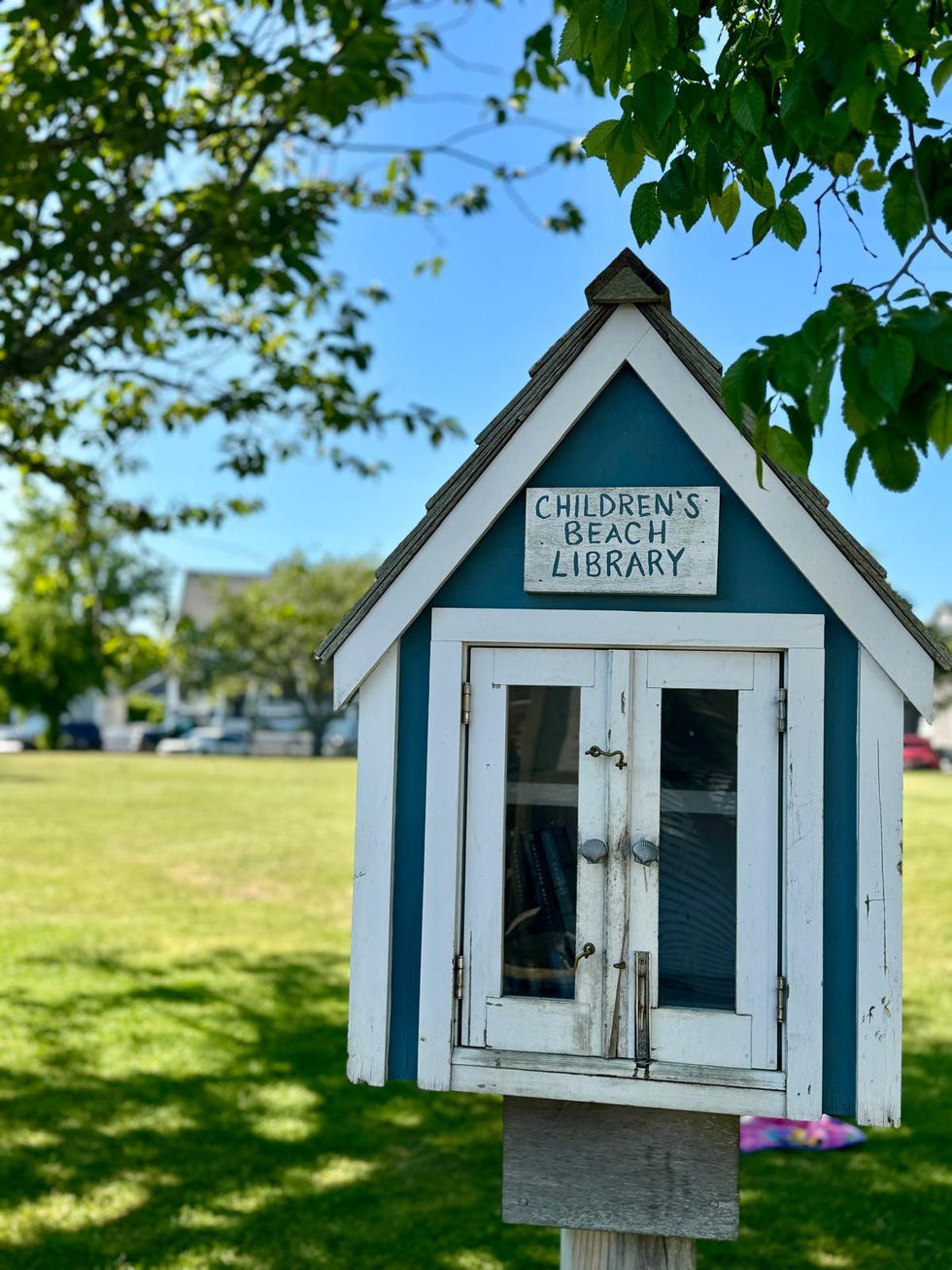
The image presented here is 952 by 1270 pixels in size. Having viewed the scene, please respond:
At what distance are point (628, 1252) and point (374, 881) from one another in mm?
1061

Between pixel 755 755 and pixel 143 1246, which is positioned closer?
pixel 755 755

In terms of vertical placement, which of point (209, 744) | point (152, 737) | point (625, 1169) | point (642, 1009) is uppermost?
point (152, 737)

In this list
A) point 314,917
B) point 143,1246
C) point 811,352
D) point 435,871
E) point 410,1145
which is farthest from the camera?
point 314,917

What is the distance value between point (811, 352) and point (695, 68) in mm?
844

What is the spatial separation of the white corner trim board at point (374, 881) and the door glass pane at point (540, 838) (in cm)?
25

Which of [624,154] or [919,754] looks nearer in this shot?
[624,154]

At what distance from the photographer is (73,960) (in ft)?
31.3

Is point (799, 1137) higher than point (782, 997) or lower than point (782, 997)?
lower

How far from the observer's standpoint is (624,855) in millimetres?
2416

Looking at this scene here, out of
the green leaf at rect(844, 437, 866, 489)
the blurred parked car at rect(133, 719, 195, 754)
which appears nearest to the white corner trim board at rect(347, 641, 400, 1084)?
the green leaf at rect(844, 437, 866, 489)

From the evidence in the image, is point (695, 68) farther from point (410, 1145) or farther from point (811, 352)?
point (410, 1145)

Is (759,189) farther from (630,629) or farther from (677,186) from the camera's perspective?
(630,629)

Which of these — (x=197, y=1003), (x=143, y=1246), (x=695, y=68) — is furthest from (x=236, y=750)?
(x=695, y=68)

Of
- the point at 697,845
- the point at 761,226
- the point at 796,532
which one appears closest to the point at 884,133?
the point at 761,226
